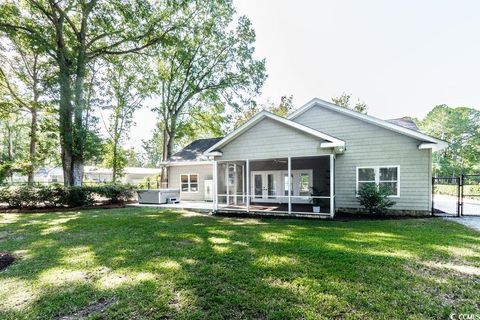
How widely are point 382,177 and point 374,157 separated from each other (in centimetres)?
99

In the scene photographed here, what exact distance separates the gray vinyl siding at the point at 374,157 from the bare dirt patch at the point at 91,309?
1079 cm

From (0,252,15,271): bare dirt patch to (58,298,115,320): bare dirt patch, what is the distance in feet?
10.6

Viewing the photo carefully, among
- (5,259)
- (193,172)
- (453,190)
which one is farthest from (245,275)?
(453,190)

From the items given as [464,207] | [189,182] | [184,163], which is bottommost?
[464,207]

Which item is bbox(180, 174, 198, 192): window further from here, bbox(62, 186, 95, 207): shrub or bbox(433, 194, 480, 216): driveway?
bbox(433, 194, 480, 216): driveway

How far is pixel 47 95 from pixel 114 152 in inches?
430

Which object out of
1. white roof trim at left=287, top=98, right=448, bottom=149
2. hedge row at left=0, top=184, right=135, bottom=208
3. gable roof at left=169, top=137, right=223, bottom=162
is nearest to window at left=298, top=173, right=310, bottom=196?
white roof trim at left=287, top=98, right=448, bottom=149

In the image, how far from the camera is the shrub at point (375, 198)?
33.5ft

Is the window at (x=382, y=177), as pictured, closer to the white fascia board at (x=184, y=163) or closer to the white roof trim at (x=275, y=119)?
the white roof trim at (x=275, y=119)

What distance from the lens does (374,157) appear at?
11.2 meters

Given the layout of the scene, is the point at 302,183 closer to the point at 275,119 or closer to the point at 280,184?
the point at 280,184

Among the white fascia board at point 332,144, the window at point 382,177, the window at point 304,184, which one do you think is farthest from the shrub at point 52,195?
→ the window at point 382,177

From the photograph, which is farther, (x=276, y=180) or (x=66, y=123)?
(x=66, y=123)

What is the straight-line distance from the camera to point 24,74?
19656mm
